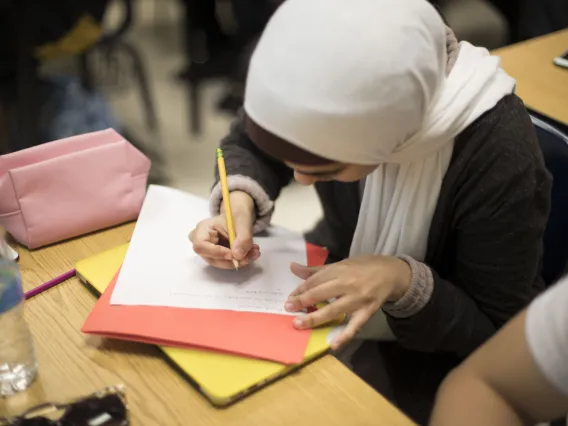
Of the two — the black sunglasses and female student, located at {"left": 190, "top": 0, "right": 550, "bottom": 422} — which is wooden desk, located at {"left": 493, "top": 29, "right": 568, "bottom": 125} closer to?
female student, located at {"left": 190, "top": 0, "right": 550, "bottom": 422}

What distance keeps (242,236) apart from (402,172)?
0.25 metres

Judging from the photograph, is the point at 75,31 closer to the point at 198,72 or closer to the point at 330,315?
the point at 198,72

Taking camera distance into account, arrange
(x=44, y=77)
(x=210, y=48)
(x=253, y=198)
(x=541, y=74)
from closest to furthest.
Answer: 1. (x=253, y=198)
2. (x=541, y=74)
3. (x=44, y=77)
4. (x=210, y=48)

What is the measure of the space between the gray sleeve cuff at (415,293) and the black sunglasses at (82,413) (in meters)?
0.38

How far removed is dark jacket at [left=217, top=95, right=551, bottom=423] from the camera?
95cm

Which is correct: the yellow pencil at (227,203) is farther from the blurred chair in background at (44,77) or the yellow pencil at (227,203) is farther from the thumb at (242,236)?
the blurred chair in background at (44,77)

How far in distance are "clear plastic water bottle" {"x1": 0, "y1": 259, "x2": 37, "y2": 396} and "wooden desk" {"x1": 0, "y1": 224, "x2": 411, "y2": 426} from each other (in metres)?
0.02

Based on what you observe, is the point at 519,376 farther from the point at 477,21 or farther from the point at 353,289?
the point at 477,21

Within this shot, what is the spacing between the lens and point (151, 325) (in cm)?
85

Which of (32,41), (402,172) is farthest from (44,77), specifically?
(402,172)

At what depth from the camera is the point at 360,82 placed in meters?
0.79

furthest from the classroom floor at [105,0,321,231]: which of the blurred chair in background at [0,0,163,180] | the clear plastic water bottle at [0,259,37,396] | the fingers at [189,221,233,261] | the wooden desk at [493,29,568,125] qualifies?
the clear plastic water bottle at [0,259,37,396]

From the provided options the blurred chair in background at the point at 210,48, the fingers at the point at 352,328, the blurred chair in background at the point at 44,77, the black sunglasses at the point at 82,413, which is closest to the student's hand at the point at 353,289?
the fingers at the point at 352,328

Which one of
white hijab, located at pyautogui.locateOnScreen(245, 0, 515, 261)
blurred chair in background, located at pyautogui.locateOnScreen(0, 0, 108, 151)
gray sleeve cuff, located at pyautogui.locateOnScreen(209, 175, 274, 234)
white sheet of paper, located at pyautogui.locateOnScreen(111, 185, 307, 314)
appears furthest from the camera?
blurred chair in background, located at pyautogui.locateOnScreen(0, 0, 108, 151)
